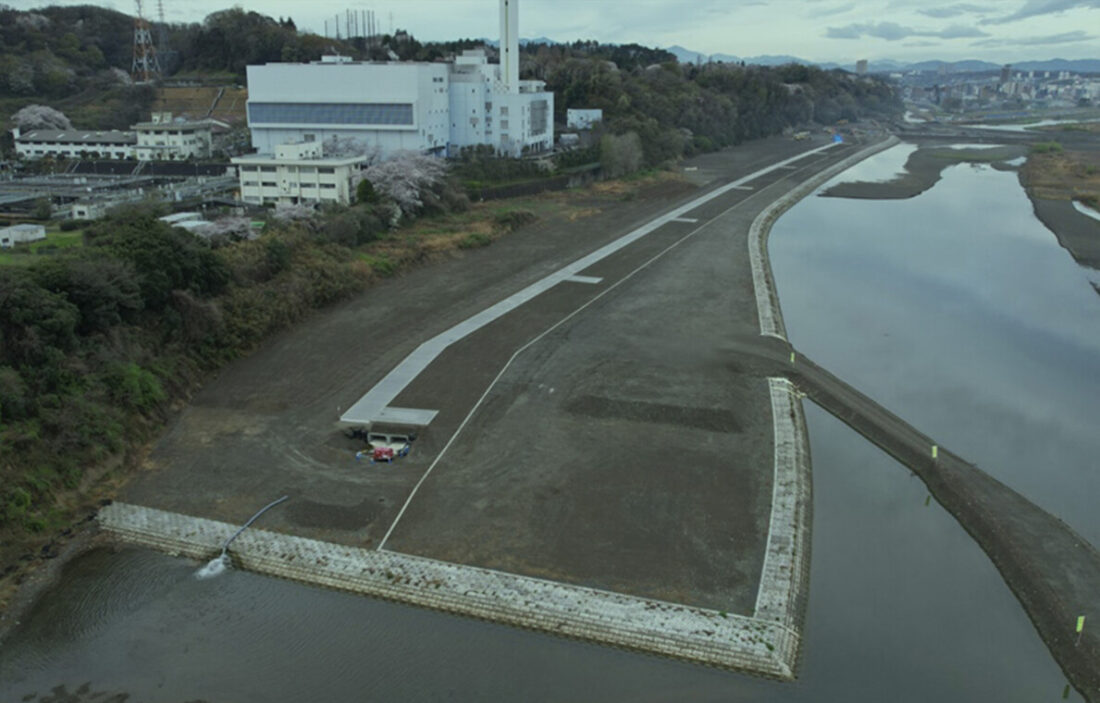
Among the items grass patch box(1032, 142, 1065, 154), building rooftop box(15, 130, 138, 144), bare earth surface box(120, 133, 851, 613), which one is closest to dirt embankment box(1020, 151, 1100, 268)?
grass patch box(1032, 142, 1065, 154)

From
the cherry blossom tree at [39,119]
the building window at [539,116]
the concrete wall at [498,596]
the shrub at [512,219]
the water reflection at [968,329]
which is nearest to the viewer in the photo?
the concrete wall at [498,596]

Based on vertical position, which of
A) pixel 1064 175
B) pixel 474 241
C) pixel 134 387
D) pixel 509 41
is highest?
pixel 509 41

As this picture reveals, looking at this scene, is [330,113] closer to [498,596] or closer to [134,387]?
[134,387]

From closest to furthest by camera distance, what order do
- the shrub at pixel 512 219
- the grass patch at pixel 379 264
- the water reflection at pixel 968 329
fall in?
1. the water reflection at pixel 968 329
2. the grass patch at pixel 379 264
3. the shrub at pixel 512 219

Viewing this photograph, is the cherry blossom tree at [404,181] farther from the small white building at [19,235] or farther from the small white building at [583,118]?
the small white building at [583,118]

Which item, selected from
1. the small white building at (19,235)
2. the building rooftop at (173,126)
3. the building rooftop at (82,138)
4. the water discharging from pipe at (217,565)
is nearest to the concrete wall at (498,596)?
the water discharging from pipe at (217,565)

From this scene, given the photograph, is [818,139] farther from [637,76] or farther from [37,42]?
[37,42]

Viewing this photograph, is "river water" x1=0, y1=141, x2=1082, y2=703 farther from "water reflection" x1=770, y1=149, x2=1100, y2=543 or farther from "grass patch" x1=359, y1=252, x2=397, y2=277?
"grass patch" x1=359, y1=252, x2=397, y2=277

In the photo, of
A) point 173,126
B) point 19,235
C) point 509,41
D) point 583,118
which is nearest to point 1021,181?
point 583,118
